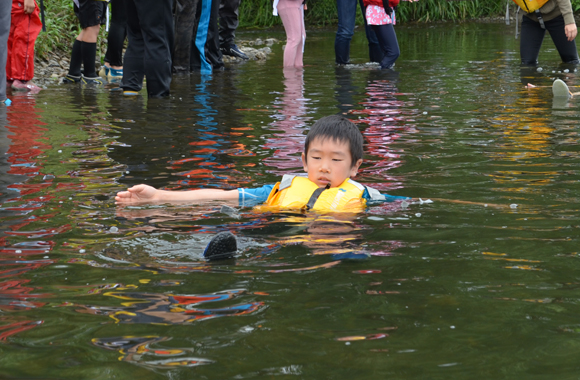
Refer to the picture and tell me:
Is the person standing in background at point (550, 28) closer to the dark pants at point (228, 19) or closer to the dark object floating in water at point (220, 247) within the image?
the dark pants at point (228, 19)

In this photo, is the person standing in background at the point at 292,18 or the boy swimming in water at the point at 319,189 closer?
the boy swimming in water at the point at 319,189

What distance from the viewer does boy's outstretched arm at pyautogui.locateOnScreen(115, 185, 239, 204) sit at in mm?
4570

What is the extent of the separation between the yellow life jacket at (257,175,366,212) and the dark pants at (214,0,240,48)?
10158mm

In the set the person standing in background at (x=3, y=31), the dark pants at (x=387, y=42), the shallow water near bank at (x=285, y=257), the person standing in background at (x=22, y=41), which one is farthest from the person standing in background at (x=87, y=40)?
the dark pants at (x=387, y=42)

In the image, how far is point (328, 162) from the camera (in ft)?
15.5

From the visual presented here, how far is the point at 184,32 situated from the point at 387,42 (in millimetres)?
3432

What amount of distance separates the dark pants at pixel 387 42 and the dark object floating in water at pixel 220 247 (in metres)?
9.67

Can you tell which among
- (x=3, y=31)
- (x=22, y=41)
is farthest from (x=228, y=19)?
(x=3, y=31)

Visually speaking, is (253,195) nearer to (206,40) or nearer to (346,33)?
(206,40)

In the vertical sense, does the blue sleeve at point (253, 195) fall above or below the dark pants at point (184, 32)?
below

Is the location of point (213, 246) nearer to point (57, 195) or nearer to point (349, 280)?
point (349, 280)

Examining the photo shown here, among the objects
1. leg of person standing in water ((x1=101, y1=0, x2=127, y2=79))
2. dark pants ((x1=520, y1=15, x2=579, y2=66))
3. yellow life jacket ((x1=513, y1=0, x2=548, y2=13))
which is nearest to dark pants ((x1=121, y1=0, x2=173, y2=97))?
leg of person standing in water ((x1=101, y1=0, x2=127, y2=79))

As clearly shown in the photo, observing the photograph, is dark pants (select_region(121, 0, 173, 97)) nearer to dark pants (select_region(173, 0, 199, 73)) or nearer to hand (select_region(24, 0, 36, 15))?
Result: hand (select_region(24, 0, 36, 15))

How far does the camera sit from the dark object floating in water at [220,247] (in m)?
3.57
